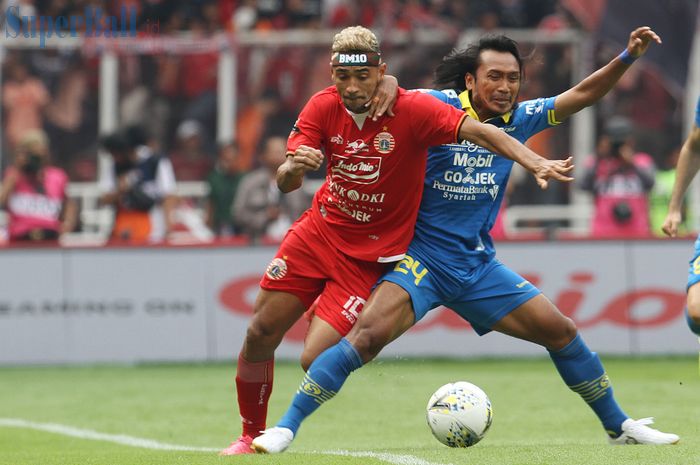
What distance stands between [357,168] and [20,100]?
11.6 meters

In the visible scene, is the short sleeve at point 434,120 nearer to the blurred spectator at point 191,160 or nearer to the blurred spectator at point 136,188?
the blurred spectator at point 136,188

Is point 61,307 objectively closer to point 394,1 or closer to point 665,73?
point 394,1

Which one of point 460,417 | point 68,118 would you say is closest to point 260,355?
point 460,417

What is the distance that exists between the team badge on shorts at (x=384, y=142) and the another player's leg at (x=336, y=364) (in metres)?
0.84

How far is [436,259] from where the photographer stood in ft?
26.1

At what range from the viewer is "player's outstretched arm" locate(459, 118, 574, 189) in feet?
22.5

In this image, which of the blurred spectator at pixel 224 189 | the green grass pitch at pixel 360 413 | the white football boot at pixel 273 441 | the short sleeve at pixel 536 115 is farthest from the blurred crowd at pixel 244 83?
the white football boot at pixel 273 441

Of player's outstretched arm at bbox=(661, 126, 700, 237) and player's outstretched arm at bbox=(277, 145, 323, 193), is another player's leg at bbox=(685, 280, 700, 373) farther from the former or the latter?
player's outstretched arm at bbox=(277, 145, 323, 193)

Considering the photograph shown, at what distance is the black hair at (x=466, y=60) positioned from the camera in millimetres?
8023

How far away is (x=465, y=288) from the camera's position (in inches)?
318

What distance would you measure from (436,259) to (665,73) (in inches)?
431

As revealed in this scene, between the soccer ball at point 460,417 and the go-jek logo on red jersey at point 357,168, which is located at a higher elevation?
the go-jek logo on red jersey at point 357,168

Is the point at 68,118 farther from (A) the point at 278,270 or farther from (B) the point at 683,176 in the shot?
(B) the point at 683,176

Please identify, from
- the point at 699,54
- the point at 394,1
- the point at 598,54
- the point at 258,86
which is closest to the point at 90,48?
the point at 258,86
